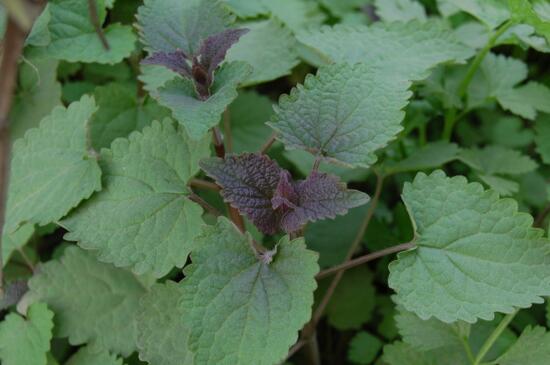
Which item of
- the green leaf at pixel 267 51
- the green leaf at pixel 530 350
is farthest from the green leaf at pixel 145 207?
the green leaf at pixel 530 350

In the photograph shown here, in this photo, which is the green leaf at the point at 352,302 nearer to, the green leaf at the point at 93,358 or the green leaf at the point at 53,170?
the green leaf at the point at 93,358

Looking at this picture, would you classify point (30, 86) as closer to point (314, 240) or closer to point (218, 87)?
point (218, 87)

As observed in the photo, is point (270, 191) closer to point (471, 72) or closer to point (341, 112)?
point (341, 112)

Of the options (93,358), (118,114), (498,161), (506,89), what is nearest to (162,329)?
(93,358)

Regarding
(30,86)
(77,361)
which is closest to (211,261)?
(77,361)

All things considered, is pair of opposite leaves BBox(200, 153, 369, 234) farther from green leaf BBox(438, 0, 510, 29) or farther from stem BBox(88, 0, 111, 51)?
green leaf BBox(438, 0, 510, 29)
